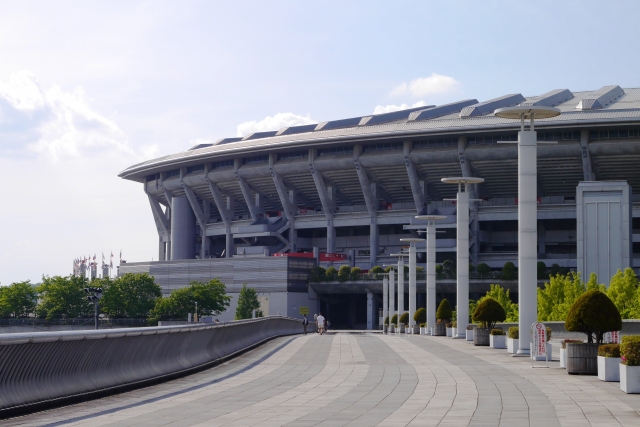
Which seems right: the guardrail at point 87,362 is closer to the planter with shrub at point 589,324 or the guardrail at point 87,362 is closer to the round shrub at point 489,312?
the planter with shrub at point 589,324

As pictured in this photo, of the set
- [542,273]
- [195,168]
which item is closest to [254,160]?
[195,168]

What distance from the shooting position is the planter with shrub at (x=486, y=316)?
37.9m

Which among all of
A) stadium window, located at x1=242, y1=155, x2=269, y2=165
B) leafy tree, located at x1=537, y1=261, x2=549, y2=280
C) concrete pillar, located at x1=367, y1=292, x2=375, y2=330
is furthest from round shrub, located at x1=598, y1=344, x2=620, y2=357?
concrete pillar, located at x1=367, y1=292, x2=375, y2=330

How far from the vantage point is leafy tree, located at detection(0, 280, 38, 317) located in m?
128

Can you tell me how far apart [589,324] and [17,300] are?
4697 inches

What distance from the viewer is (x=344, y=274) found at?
123 m

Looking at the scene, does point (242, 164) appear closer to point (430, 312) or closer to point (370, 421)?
point (430, 312)

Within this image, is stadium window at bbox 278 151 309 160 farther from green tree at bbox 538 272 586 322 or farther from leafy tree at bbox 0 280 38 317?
green tree at bbox 538 272 586 322

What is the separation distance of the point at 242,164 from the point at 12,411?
113331mm

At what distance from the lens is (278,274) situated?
12544 centimetres

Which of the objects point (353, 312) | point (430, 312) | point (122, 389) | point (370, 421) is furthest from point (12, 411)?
point (353, 312)

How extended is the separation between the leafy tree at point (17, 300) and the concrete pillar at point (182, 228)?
2246 centimetres

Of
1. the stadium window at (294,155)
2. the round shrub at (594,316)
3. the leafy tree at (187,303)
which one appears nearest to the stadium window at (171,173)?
the stadium window at (294,155)

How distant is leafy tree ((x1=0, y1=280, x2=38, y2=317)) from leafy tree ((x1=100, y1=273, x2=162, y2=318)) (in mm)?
13859
